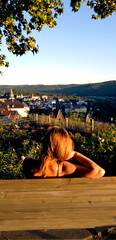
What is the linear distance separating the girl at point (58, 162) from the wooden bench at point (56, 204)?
0.29m

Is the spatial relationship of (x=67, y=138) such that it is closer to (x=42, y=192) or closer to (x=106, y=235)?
(x=42, y=192)

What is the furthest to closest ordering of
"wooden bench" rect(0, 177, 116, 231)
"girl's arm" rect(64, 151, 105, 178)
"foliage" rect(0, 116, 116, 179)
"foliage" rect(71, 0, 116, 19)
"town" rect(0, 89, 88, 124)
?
1. "town" rect(0, 89, 88, 124)
2. "foliage" rect(71, 0, 116, 19)
3. "foliage" rect(0, 116, 116, 179)
4. "girl's arm" rect(64, 151, 105, 178)
5. "wooden bench" rect(0, 177, 116, 231)

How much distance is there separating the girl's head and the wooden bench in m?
0.32

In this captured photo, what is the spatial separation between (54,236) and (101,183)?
0.49 m

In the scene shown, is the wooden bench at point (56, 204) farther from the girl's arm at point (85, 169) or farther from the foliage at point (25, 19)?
the foliage at point (25, 19)

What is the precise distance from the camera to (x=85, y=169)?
170 cm

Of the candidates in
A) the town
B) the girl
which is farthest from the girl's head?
the town

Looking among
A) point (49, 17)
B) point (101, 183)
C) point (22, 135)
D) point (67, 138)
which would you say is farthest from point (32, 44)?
point (101, 183)

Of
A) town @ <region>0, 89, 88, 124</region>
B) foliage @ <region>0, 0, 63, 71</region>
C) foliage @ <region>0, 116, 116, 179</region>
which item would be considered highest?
foliage @ <region>0, 0, 63, 71</region>

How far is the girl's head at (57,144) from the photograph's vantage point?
166 centimetres

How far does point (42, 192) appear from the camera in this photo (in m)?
1.29

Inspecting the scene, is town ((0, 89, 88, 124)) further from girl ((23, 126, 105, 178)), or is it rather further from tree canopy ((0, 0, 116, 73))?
girl ((23, 126, 105, 178))

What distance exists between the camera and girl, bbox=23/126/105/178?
5.45 ft

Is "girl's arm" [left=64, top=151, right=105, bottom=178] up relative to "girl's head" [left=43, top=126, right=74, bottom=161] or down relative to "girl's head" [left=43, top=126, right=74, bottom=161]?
down
